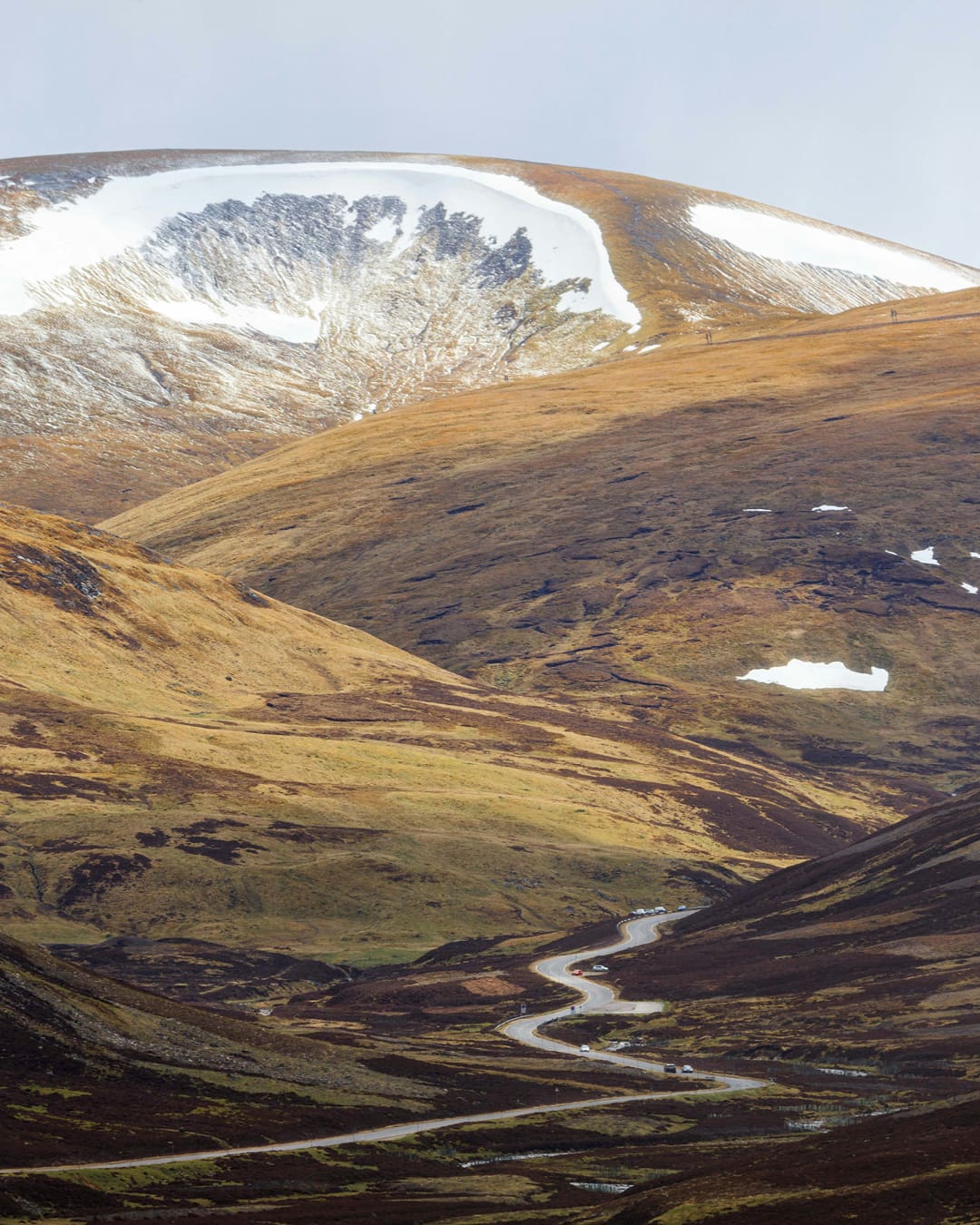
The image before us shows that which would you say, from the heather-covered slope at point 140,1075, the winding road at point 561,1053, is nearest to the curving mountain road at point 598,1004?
the winding road at point 561,1053

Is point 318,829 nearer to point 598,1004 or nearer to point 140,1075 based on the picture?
point 598,1004

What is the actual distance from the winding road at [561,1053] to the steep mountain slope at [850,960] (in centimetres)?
356

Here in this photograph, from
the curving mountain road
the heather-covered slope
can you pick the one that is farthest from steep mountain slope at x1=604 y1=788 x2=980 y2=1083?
the heather-covered slope

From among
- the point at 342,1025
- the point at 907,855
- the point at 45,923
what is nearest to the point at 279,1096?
the point at 342,1025

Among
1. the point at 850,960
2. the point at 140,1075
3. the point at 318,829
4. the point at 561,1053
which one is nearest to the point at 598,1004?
the point at 561,1053

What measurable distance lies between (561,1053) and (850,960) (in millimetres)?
29070

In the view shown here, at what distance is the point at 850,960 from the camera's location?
12012 cm

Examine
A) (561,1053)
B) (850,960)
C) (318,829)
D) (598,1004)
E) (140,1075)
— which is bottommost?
(318,829)

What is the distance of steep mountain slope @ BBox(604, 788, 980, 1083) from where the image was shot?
103m

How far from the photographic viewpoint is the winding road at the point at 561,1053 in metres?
68.1

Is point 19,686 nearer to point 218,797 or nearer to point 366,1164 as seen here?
point 218,797

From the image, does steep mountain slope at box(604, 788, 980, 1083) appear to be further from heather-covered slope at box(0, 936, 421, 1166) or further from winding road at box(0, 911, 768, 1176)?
heather-covered slope at box(0, 936, 421, 1166)

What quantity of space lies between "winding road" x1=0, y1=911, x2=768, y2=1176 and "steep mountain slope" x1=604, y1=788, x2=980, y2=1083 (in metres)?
3.56

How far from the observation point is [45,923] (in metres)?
134
